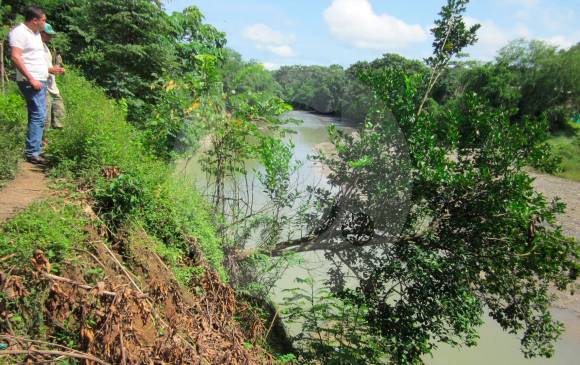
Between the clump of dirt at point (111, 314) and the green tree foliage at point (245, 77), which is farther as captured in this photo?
the green tree foliage at point (245, 77)

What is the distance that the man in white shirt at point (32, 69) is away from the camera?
4.84 m

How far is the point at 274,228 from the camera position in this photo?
6301mm

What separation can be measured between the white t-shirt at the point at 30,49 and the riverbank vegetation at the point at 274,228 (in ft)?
2.05

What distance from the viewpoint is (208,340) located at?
3844 millimetres

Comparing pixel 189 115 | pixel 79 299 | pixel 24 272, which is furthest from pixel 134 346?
pixel 189 115

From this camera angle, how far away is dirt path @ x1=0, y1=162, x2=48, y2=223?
145 inches

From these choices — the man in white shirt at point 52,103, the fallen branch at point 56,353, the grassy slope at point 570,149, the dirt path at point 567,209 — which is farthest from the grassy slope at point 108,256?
the grassy slope at point 570,149

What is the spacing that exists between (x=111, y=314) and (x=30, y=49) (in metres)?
3.47

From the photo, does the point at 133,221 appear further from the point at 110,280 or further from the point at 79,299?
the point at 79,299

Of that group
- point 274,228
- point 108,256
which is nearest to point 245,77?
point 274,228

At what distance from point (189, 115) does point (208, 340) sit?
3.29 m

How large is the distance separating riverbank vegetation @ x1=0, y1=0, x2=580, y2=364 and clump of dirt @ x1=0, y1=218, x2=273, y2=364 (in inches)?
0.6

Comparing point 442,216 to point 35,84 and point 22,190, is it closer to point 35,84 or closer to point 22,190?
point 22,190

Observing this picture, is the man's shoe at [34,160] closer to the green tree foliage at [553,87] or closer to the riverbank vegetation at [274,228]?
the riverbank vegetation at [274,228]
